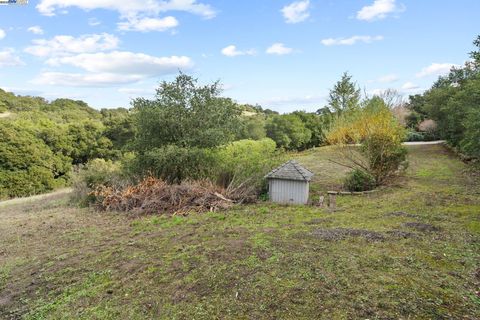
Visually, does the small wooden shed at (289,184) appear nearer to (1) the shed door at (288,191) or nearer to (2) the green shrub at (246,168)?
(1) the shed door at (288,191)

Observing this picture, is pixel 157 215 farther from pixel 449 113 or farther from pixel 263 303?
pixel 449 113

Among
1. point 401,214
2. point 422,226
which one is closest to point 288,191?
point 401,214

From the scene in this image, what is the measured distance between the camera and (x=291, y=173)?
30.6ft

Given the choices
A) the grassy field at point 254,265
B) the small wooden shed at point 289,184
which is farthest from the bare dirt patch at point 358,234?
the small wooden shed at point 289,184

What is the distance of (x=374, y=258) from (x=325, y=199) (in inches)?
205

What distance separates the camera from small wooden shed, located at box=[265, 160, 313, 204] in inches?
362

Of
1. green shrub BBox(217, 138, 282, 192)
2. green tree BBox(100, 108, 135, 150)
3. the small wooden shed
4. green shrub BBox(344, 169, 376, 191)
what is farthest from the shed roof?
green tree BBox(100, 108, 135, 150)

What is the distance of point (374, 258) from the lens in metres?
4.59

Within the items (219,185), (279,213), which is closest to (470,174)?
(279,213)

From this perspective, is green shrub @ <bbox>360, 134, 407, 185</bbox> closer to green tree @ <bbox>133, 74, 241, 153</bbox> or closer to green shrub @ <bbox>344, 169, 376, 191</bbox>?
green shrub @ <bbox>344, 169, 376, 191</bbox>

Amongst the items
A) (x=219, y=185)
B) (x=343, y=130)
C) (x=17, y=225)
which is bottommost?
(x=17, y=225)

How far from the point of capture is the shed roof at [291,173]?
9133mm

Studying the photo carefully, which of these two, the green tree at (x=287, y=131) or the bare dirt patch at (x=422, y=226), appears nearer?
the bare dirt patch at (x=422, y=226)

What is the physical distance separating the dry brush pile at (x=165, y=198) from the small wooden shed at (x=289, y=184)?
132cm
